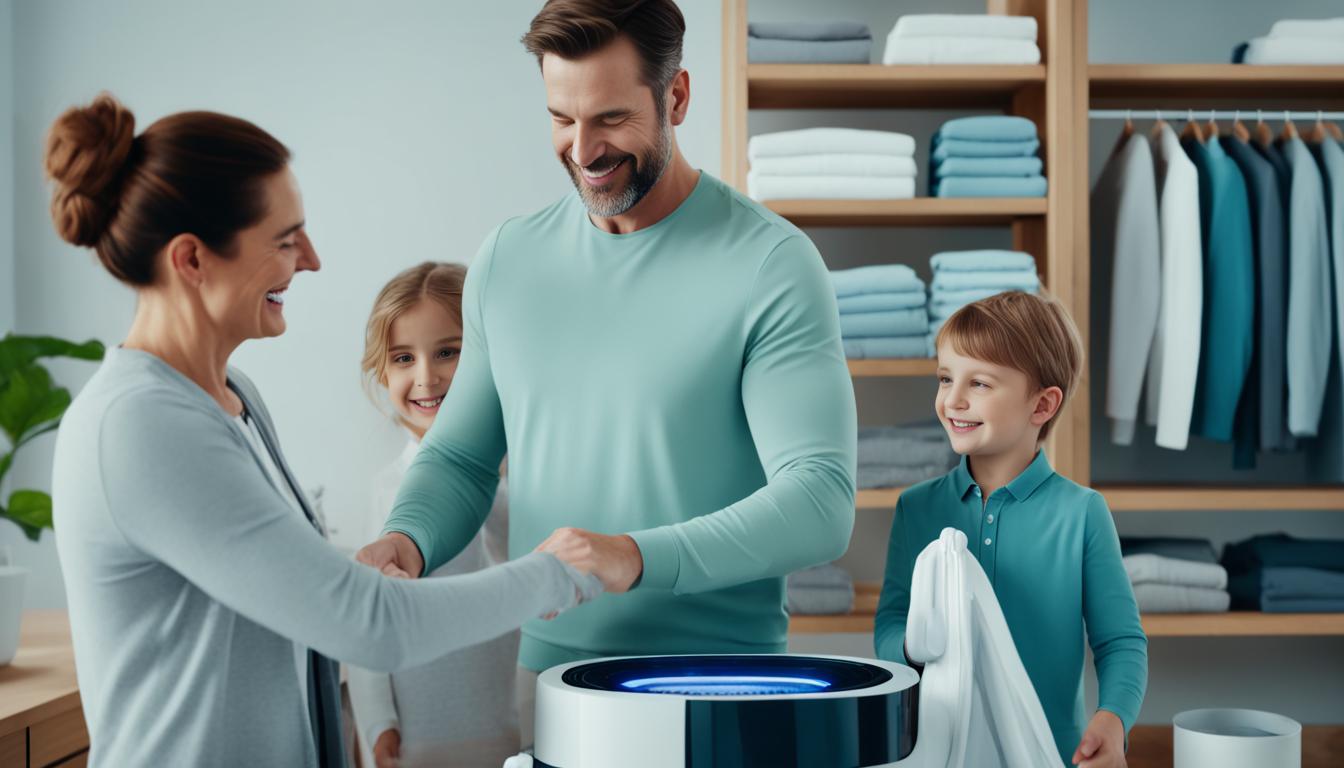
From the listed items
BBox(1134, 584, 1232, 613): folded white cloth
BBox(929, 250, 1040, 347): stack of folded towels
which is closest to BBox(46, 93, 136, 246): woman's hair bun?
BBox(929, 250, 1040, 347): stack of folded towels

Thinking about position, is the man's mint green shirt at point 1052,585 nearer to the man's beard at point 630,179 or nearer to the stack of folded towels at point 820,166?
the man's beard at point 630,179

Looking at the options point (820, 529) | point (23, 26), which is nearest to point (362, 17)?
point (23, 26)

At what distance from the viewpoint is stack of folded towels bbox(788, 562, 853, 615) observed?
238cm

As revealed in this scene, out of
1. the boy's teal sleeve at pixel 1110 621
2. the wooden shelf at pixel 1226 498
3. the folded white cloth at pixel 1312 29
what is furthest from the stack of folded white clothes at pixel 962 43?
the boy's teal sleeve at pixel 1110 621

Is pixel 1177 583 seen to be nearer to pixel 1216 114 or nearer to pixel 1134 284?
pixel 1134 284

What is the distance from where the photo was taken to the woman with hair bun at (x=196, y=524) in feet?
2.72

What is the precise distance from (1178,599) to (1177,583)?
3 centimetres

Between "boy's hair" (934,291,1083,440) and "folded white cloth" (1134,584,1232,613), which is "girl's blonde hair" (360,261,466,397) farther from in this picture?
"folded white cloth" (1134,584,1232,613)

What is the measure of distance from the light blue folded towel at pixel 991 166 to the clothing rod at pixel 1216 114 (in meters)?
0.29

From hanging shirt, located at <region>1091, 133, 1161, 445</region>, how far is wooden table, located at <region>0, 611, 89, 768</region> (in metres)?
2.02

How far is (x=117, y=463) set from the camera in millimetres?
823

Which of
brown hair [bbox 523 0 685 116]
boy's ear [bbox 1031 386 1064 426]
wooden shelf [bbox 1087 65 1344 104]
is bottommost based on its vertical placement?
boy's ear [bbox 1031 386 1064 426]

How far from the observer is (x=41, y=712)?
5.20ft

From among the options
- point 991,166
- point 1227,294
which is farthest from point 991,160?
point 1227,294
